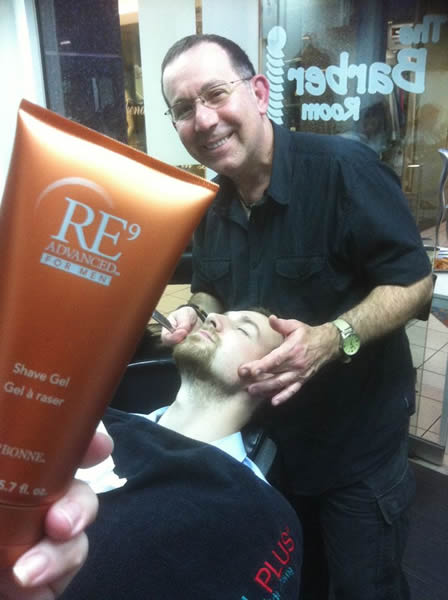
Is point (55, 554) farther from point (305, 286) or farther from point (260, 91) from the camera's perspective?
point (260, 91)

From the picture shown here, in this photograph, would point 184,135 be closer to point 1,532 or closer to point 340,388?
point 340,388

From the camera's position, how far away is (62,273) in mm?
365

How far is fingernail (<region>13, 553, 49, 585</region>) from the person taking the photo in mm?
385

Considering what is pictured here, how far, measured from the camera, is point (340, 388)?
3.98ft

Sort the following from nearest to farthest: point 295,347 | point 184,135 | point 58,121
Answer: point 58,121 → point 295,347 → point 184,135

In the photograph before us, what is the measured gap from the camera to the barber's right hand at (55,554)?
1.30ft

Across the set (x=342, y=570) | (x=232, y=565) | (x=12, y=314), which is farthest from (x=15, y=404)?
(x=342, y=570)

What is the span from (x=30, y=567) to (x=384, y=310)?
34.3 inches

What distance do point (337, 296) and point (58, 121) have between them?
934 millimetres

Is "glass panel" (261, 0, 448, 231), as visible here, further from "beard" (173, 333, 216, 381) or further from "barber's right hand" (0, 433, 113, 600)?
"barber's right hand" (0, 433, 113, 600)

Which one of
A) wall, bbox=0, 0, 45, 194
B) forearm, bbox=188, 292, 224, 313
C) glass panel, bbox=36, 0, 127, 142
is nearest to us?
forearm, bbox=188, 292, 224, 313

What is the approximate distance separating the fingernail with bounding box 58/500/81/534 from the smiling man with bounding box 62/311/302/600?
1.98 feet

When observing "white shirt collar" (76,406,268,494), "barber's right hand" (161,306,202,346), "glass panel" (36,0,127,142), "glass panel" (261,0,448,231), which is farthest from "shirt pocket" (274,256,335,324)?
"glass panel" (36,0,127,142)

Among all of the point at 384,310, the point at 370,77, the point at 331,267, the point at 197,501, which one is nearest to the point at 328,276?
the point at 331,267
